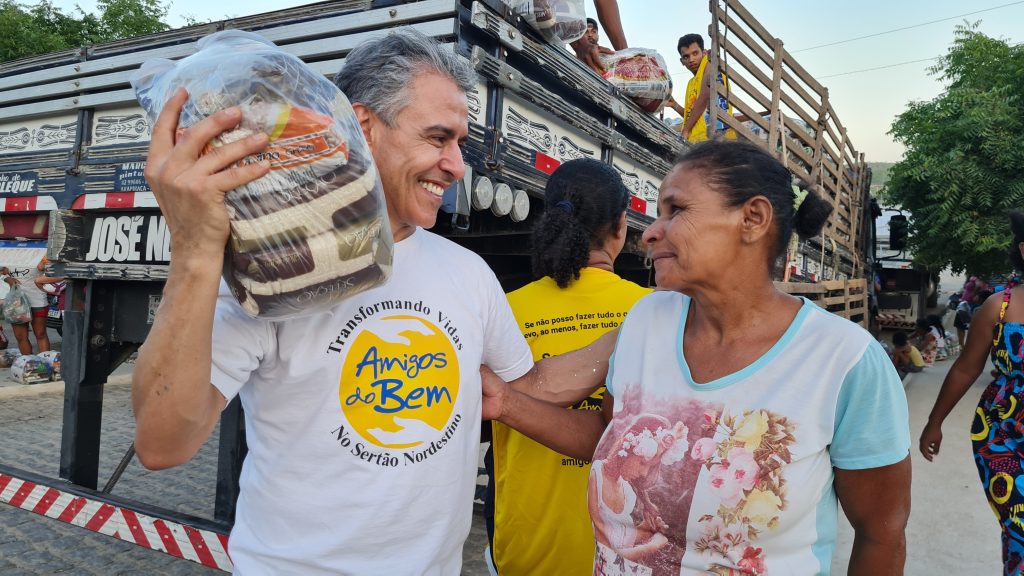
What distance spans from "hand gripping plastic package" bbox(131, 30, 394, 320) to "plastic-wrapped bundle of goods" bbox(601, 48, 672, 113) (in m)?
2.79

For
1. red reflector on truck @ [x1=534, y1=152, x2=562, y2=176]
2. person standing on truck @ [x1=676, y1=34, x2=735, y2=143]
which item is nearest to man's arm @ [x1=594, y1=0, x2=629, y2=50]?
person standing on truck @ [x1=676, y1=34, x2=735, y2=143]

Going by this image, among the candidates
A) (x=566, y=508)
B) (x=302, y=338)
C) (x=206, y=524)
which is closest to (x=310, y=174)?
(x=302, y=338)

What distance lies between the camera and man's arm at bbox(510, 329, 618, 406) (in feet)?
5.91

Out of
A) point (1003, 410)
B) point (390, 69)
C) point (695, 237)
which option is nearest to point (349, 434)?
point (390, 69)

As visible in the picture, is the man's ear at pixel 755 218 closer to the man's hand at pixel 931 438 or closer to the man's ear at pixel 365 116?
the man's ear at pixel 365 116

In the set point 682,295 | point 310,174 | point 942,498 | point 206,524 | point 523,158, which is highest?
point 523,158

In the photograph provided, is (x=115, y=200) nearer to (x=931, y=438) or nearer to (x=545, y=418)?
(x=545, y=418)

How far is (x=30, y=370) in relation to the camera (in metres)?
7.39

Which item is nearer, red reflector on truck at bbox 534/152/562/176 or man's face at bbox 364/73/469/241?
man's face at bbox 364/73/469/241

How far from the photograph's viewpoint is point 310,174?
0.94 metres

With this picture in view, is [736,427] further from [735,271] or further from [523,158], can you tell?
[523,158]

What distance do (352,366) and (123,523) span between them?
223 cm

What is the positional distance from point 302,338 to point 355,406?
0.16 m

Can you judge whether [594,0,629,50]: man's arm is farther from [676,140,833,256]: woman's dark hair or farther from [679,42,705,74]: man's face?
[676,140,833,256]: woman's dark hair
